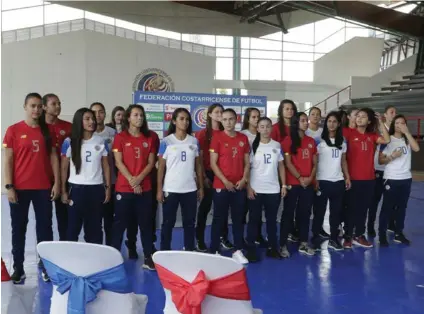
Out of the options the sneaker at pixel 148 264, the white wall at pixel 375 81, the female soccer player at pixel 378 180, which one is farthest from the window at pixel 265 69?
the sneaker at pixel 148 264

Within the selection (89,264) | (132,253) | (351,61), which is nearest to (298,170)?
(132,253)

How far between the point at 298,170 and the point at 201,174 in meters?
0.86

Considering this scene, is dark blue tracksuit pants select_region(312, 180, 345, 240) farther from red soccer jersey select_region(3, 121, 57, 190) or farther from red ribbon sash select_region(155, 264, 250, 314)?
red ribbon sash select_region(155, 264, 250, 314)

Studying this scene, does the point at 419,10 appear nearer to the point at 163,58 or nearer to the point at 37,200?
the point at 163,58

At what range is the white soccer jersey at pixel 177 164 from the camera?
3445 millimetres

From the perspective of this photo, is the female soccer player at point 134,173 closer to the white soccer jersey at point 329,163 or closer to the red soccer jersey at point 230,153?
the red soccer jersey at point 230,153

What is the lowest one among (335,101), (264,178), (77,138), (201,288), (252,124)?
(201,288)

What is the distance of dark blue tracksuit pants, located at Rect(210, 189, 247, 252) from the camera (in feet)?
12.0

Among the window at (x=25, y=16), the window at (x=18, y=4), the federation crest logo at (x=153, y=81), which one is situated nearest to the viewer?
the federation crest logo at (x=153, y=81)

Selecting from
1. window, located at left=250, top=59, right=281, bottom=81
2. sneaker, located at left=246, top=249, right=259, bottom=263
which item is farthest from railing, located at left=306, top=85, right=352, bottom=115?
sneaker, located at left=246, top=249, right=259, bottom=263

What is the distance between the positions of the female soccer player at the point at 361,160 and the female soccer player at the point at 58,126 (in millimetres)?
2540

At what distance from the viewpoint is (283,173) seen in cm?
373

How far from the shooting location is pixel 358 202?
13.5 ft

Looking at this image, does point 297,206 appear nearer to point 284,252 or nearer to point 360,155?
point 284,252
